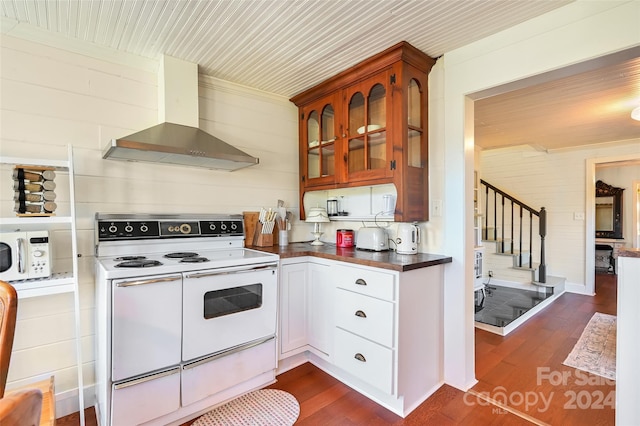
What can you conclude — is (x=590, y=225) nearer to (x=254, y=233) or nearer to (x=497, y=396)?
(x=497, y=396)

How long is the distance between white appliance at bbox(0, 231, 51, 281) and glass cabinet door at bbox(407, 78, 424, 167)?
2271mm

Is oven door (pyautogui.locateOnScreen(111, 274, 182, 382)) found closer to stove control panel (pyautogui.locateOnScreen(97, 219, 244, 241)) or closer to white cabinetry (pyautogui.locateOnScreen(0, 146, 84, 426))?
white cabinetry (pyautogui.locateOnScreen(0, 146, 84, 426))

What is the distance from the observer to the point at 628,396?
4.57ft

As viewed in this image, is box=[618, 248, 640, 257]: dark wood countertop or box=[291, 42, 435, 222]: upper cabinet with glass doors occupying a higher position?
box=[291, 42, 435, 222]: upper cabinet with glass doors

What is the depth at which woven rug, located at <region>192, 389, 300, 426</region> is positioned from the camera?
177 cm

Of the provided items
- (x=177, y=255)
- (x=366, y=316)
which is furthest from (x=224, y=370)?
(x=366, y=316)

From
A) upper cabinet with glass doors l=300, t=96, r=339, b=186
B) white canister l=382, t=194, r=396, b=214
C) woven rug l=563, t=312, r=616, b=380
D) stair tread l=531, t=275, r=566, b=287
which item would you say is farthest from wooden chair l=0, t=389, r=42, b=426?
stair tread l=531, t=275, r=566, b=287

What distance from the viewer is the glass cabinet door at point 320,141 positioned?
268cm

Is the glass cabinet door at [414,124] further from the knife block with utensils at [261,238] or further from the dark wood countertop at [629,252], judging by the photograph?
the knife block with utensils at [261,238]

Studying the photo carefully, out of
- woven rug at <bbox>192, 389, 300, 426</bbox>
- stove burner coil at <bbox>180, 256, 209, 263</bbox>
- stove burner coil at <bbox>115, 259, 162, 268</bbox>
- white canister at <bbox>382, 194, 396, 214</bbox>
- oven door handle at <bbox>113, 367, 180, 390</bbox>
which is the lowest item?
woven rug at <bbox>192, 389, 300, 426</bbox>

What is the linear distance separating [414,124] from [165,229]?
1994mm

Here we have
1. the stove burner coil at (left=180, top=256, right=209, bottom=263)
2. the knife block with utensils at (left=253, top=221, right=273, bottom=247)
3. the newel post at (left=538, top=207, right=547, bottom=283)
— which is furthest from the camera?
the newel post at (left=538, top=207, right=547, bottom=283)

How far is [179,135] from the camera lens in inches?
81.6

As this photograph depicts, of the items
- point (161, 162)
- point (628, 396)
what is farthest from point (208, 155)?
point (628, 396)
